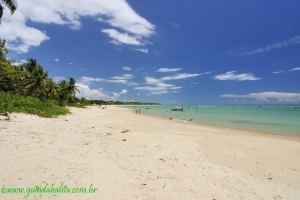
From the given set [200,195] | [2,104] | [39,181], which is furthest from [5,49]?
[200,195]

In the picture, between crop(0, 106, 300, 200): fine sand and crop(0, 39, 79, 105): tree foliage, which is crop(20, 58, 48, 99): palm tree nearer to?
crop(0, 39, 79, 105): tree foliage

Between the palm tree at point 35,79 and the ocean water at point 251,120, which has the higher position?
the palm tree at point 35,79

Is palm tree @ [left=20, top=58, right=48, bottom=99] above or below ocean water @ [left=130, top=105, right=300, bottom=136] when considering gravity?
above

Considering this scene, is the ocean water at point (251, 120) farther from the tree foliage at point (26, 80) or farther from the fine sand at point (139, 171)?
the tree foliage at point (26, 80)

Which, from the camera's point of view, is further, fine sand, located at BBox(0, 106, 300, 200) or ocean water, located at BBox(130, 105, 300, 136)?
ocean water, located at BBox(130, 105, 300, 136)

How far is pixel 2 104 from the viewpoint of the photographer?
18656mm

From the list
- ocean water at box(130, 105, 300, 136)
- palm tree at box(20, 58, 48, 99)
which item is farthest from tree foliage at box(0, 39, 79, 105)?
ocean water at box(130, 105, 300, 136)

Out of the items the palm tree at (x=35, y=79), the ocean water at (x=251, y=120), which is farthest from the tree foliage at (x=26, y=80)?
the ocean water at (x=251, y=120)

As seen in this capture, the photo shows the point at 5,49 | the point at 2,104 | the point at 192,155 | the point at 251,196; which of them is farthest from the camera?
the point at 5,49

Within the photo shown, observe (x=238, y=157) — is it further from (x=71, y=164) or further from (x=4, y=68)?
(x=4, y=68)

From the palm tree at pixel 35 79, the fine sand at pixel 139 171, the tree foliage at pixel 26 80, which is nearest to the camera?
the fine sand at pixel 139 171

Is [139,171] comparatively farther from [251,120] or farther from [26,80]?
[26,80]

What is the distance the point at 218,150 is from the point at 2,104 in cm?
1726

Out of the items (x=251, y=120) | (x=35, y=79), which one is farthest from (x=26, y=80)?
(x=251, y=120)
